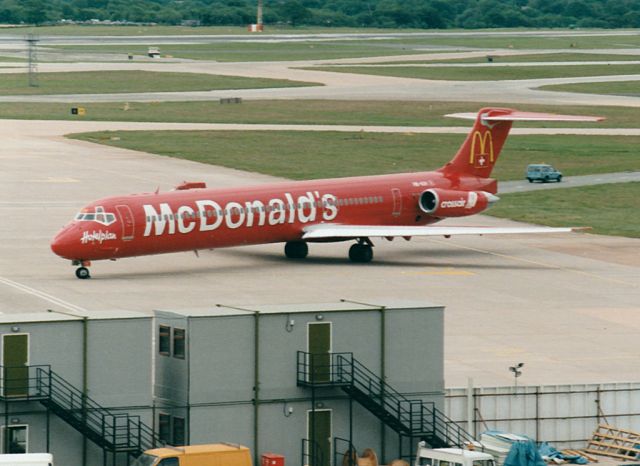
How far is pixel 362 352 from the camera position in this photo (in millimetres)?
41750

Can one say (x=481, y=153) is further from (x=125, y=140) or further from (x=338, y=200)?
(x=125, y=140)

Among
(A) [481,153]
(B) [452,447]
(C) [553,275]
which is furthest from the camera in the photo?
(A) [481,153]

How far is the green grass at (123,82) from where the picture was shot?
174863 millimetres

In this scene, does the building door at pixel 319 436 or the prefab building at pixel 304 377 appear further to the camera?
the building door at pixel 319 436

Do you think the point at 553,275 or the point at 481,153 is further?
the point at 481,153

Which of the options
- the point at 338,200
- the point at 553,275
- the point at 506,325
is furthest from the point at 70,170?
the point at 506,325

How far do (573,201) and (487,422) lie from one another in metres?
54.5

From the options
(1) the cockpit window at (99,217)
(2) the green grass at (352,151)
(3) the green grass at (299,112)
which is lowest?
(1) the cockpit window at (99,217)

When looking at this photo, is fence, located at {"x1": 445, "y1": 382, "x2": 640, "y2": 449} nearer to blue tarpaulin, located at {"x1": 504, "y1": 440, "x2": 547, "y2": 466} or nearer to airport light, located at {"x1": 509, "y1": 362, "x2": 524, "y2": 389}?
airport light, located at {"x1": 509, "y1": 362, "x2": 524, "y2": 389}

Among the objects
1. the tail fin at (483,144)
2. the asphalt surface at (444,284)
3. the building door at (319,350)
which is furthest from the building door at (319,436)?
the tail fin at (483,144)

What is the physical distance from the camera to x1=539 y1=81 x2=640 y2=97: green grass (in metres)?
180

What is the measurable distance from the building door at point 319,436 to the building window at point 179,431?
3.33 metres

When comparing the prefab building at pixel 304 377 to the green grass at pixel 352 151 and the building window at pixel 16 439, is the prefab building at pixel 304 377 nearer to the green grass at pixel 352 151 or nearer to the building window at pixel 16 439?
the building window at pixel 16 439

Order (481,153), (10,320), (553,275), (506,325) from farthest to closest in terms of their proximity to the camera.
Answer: (481,153)
(553,275)
(506,325)
(10,320)
